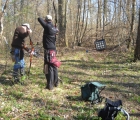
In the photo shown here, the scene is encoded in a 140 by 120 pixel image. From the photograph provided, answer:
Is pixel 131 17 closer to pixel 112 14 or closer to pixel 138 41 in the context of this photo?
pixel 138 41

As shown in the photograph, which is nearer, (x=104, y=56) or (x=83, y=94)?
(x=83, y=94)

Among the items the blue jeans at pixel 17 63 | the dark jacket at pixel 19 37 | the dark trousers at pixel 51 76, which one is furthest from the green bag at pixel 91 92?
the dark jacket at pixel 19 37

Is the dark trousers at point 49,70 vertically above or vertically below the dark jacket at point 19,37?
below

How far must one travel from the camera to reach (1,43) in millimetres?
9555

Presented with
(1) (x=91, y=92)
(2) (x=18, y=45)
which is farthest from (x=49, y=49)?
(1) (x=91, y=92)

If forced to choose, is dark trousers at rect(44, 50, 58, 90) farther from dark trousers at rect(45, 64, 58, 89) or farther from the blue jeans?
the blue jeans

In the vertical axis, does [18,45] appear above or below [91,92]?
above

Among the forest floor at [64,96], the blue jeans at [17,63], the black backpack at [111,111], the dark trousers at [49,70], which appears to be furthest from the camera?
the blue jeans at [17,63]

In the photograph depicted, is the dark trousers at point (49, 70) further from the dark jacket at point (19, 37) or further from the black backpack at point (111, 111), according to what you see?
the black backpack at point (111, 111)

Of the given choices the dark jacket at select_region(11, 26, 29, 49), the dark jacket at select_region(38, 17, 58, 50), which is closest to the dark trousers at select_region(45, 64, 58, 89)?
the dark jacket at select_region(38, 17, 58, 50)

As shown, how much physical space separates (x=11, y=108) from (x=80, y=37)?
15396 millimetres

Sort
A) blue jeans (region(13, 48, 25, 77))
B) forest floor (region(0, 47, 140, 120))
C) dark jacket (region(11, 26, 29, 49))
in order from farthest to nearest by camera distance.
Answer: blue jeans (region(13, 48, 25, 77)), dark jacket (region(11, 26, 29, 49)), forest floor (region(0, 47, 140, 120))

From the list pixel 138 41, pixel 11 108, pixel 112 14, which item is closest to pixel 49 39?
pixel 11 108

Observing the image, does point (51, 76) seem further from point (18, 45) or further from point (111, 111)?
point (111, 111)
